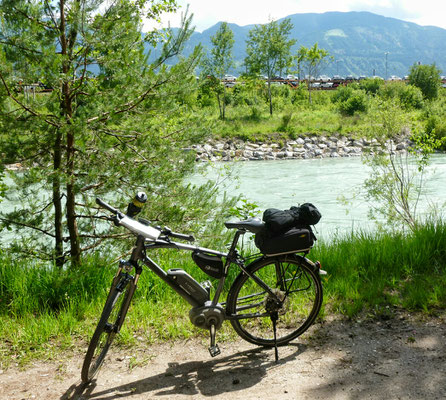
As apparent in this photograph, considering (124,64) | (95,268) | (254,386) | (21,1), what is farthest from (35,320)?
(21,1)

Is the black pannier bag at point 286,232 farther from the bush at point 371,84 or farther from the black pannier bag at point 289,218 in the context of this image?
the bush at point 371,84

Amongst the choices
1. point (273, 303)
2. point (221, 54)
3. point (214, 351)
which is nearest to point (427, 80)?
point (221, 54)

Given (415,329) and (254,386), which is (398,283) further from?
(254,386)

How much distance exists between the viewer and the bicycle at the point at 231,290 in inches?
113

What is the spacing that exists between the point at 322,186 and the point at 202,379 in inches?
701

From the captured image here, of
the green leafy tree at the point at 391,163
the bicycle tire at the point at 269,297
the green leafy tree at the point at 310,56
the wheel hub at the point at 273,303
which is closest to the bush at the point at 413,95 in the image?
the green leafy tree at the point at 310,56

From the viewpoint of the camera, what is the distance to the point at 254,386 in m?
2.91

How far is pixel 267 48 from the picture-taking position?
37.1 metres

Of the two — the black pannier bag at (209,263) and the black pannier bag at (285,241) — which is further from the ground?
the black pannier bag at (285,241)

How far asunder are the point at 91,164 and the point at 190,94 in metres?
1.30

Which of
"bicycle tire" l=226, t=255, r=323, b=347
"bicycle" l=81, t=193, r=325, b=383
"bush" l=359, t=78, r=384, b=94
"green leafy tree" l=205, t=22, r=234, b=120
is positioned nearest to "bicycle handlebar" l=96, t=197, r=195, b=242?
"bicycle" l=81, t=193, r=325, b=383

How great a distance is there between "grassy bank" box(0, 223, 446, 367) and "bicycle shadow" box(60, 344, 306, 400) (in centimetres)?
35

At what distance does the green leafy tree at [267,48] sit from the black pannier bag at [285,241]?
3518cm

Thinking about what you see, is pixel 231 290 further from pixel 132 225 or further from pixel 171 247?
pixel 132 225
